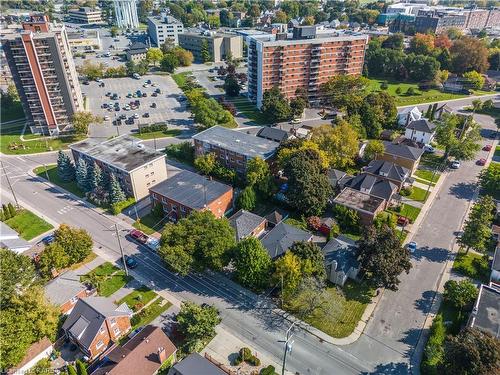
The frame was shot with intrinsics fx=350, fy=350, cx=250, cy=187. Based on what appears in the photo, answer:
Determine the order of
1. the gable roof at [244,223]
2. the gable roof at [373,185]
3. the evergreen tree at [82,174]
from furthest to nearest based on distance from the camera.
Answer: the evergreen tree at [82,174], the gable roof at [373,185], the gable roof at [244,223]

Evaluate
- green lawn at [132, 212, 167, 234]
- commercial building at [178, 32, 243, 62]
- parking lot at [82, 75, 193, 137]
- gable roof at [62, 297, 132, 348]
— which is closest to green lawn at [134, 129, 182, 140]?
parking lot at [82, 75, 193, 137]

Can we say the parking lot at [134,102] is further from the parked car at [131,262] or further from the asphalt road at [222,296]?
the parked car at [131,262]

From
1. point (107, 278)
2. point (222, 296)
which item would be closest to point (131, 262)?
point (107, 278)

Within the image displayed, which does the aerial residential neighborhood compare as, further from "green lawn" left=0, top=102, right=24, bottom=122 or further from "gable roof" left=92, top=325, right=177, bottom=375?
"green lawn" left=0, top=102, right=24, bottom=122

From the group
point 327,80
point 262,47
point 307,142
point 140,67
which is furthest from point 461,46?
point 140,67

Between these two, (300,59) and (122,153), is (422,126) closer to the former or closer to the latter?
(300,59)

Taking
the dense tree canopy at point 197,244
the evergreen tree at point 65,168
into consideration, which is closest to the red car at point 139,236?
the dense tree canopy at point 197,244

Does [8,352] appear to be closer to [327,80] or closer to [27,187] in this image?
[27,187]
